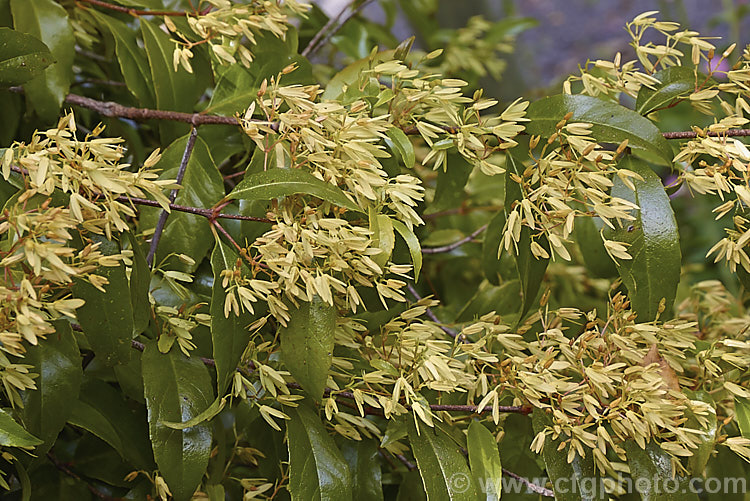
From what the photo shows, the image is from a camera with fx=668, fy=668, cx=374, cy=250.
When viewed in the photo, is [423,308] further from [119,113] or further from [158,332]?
[119,113]

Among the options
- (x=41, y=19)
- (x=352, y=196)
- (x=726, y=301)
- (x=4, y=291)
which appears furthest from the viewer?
(x=726, y=301)

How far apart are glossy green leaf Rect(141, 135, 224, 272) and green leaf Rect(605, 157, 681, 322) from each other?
331 millimetres

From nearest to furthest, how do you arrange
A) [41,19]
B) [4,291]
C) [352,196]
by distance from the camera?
[4,291] → [352,196] → [41,19]

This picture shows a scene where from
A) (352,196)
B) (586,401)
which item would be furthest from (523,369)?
(352,196)

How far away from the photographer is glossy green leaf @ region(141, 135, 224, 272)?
21.9 inches

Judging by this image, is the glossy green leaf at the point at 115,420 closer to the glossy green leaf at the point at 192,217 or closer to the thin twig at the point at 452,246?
the glossy green leaf at the point at 192,217

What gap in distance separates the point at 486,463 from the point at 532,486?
3.0 inches

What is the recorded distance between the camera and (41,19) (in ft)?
2.02

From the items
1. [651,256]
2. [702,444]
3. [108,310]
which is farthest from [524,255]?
[108,310]

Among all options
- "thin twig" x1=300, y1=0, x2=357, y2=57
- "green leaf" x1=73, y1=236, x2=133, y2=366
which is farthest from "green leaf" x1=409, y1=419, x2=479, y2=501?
"thin twig" x1=300, y1=0, x2=357, y2=57

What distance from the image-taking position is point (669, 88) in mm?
559

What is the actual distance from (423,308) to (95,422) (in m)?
0.28

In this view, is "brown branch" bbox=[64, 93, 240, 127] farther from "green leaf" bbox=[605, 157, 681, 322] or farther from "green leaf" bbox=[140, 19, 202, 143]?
"green leaf" bbox=[605, 157, 681, 322]

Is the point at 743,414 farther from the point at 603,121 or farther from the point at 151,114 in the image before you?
the point at 151,114
